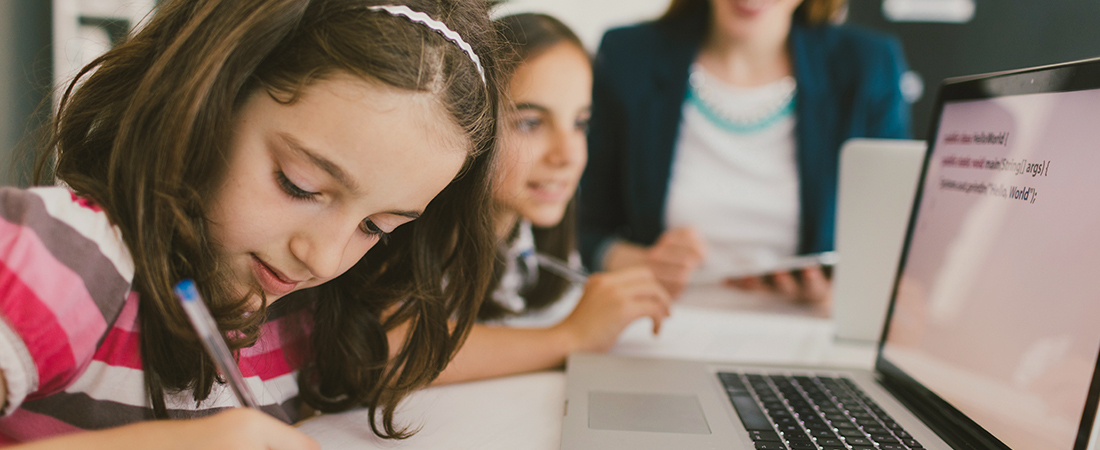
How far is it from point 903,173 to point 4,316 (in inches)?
33.0

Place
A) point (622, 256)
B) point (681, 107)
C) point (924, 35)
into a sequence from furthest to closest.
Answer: point (924, 35) < point (681, 107) < point (622, 256)

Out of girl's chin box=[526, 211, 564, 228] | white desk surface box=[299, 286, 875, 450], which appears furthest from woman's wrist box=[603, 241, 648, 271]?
girl's chin box=[526, 211, 564, 228]

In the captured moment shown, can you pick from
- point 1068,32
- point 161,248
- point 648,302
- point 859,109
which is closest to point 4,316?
point 161,248

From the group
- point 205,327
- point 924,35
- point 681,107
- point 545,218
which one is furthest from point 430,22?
point 924,35

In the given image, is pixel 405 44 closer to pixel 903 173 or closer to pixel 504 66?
pixel 504 66

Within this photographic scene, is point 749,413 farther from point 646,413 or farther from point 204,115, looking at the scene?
point 204,115

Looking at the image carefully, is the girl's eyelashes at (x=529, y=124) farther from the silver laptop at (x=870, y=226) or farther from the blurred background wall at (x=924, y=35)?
the blurred background wall at (x=924, y=35)

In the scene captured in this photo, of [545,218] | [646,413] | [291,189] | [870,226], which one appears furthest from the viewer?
[545,218]

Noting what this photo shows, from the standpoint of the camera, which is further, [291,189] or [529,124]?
[529,124]

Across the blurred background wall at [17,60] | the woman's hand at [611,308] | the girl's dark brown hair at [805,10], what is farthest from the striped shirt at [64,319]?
the blurred background wall at [17,60]

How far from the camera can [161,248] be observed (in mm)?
419

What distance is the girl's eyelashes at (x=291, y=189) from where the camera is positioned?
0.45 m

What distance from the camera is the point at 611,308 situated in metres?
0.75

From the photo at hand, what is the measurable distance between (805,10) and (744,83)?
0.18 m
